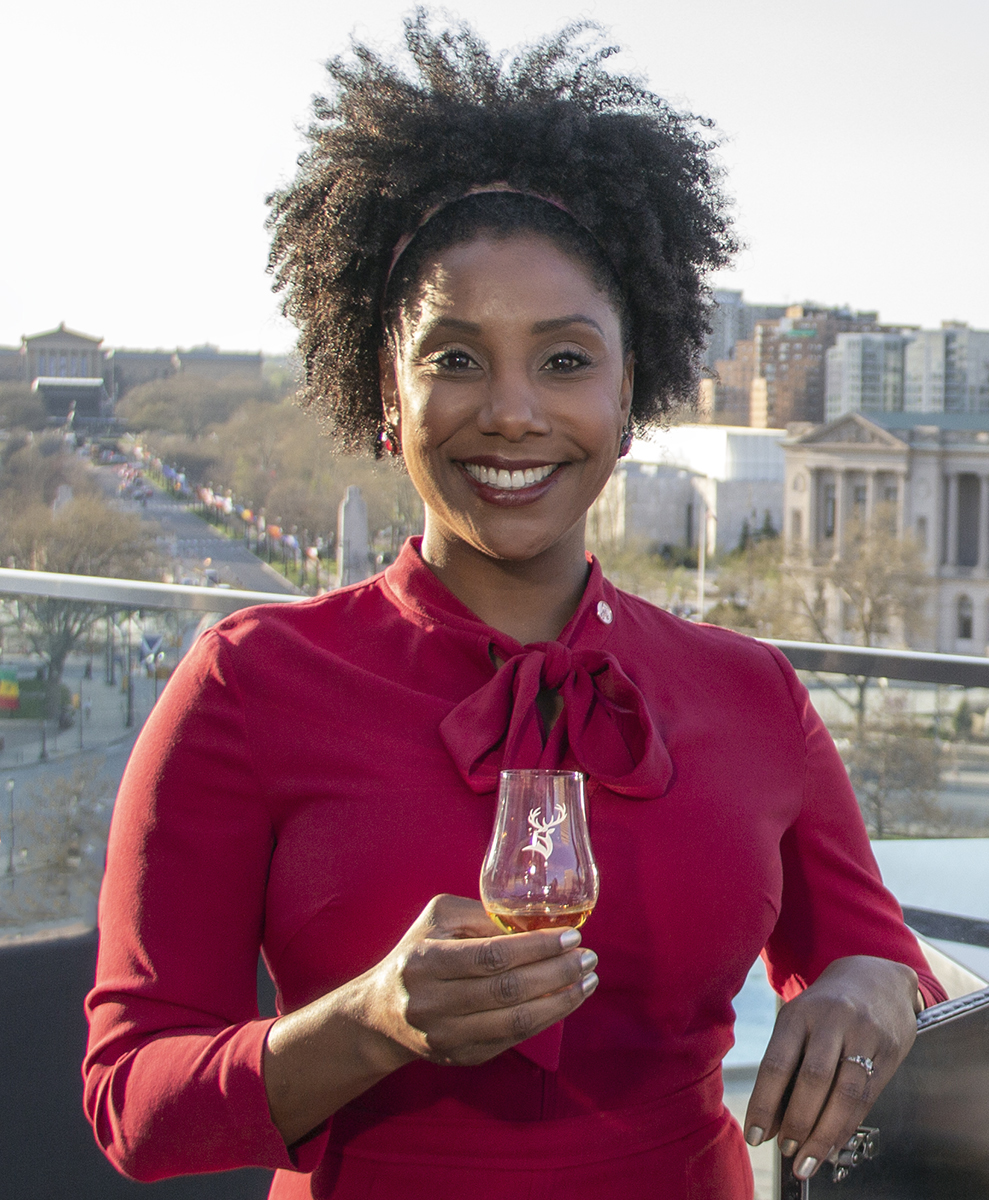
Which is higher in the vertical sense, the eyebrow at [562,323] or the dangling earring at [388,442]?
the eyebrow at [562,323]

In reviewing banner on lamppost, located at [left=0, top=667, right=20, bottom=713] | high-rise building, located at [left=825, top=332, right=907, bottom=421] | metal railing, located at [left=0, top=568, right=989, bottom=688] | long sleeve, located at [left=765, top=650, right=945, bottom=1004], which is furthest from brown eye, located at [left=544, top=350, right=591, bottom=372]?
high-rise building, located at [left=825, top=332, right=907, bottom=421]

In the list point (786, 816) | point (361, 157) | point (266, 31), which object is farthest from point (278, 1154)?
point (266, 31)

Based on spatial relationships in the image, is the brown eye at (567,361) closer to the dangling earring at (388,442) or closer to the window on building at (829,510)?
the dangling earring at (388,442)

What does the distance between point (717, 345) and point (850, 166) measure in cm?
8079

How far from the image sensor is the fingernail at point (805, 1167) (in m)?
1.17

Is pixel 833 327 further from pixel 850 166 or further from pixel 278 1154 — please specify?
pixel 278 1154

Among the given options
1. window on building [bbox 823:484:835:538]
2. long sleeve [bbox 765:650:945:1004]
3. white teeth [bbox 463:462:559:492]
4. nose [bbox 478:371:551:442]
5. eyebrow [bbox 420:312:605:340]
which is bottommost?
window on building [bbox 823:484:835:538]

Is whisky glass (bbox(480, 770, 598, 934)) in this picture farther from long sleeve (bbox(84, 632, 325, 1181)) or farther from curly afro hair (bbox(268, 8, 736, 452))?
curly afro hair (bbox(268, 8, 736, 452))

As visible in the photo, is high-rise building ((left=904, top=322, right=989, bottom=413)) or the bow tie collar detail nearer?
the bow tie collar detail

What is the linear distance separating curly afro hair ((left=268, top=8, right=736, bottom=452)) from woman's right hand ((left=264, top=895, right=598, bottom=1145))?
27.7 inches

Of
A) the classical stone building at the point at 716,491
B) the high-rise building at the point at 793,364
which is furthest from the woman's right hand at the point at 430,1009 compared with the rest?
the high-rise building at the point at 793,364

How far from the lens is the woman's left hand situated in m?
1.16

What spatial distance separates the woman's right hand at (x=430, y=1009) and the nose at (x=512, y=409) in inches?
18.6

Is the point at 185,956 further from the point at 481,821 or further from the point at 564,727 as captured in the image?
the point at 564,727
